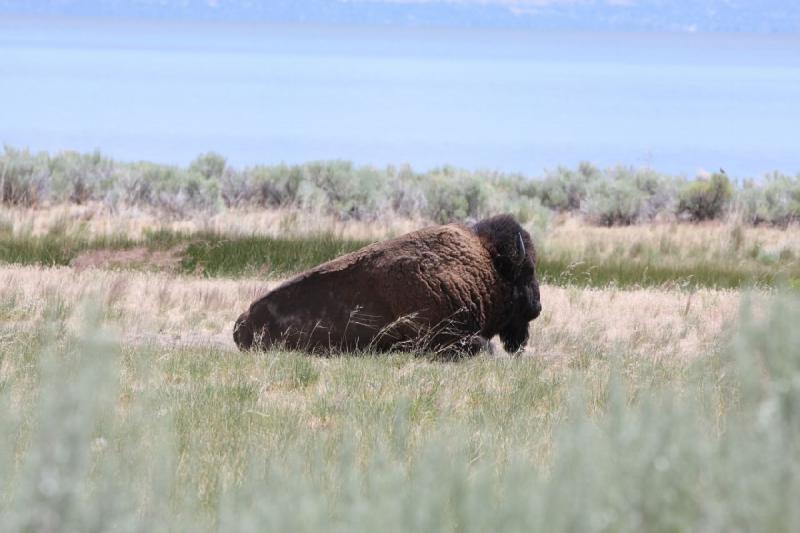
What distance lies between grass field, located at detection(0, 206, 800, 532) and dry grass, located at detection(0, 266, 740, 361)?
0.05 metres

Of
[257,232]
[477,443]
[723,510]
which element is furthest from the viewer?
[257,232]

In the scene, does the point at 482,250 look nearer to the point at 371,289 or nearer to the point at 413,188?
the point at 371,289

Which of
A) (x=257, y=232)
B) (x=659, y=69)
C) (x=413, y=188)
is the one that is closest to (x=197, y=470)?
(x=257, y=232)

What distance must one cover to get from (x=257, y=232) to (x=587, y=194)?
11.9 meters

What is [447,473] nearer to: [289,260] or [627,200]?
[289,260]

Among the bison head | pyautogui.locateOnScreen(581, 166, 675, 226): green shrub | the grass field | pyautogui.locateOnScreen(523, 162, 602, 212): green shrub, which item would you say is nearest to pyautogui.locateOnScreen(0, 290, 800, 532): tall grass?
the grass field

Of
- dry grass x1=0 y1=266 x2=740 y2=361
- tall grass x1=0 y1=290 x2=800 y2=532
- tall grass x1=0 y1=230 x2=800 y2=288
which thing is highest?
tall grass x1=0 y1=290 x2=800 y2=532

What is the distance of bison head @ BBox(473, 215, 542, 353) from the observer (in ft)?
31.7

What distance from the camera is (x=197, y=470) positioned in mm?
5234

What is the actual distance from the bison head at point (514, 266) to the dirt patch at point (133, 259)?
267 inches

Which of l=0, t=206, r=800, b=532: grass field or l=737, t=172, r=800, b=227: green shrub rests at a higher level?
l=0, t=206, r=800, b=532: grass field

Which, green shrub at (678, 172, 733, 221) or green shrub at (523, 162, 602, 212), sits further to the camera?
green shrub at (523, 162, 602, 212)

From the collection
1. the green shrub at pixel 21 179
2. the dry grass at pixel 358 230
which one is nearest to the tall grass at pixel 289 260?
the dry grass at pixel 358 230

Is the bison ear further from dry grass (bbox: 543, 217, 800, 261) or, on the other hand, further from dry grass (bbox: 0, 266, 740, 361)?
dry grass (bbox: 543, 217, 800, 261)
